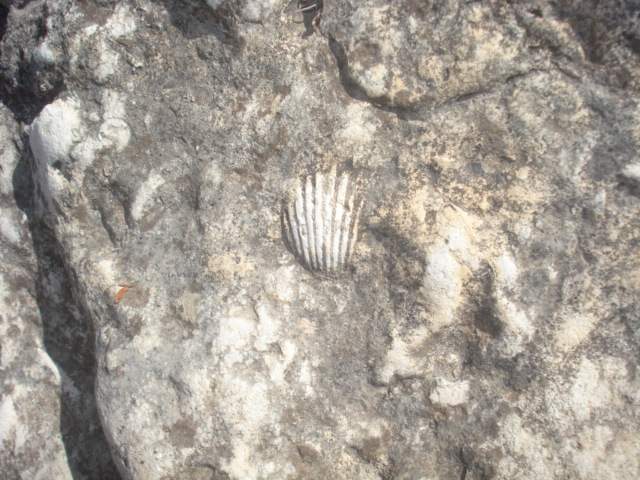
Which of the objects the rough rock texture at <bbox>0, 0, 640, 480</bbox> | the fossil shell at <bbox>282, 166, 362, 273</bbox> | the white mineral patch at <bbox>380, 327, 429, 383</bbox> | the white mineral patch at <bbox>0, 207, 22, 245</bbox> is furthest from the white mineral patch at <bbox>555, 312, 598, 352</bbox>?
the white mineral patch at <bbox>0, 207, 22, 245</bbox>

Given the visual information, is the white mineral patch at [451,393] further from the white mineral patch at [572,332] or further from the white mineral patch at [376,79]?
the white mineral patch at [376,79]

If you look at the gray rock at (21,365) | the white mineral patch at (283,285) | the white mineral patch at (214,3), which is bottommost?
the gray rock at (21,365)

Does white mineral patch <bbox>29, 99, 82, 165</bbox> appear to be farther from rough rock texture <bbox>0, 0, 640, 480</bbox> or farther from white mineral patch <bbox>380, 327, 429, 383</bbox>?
white mineral patch <bbox>380, 327, 429, 383</bbox>

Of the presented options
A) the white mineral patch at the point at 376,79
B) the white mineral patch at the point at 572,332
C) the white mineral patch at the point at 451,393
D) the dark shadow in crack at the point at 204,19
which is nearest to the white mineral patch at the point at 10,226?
the dark shadow in crack at the point at 204,19

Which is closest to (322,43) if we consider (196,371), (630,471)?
(196,371)

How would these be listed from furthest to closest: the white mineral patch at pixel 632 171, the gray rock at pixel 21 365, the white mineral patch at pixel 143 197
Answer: the gray rock at pixel 21 365, the white mineral patch at pixel 143 197, the white mineral patch at pixel 632 171

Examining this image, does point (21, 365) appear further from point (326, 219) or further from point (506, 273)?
point (506, 273)

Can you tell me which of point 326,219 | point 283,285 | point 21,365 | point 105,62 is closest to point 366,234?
point 326,219
